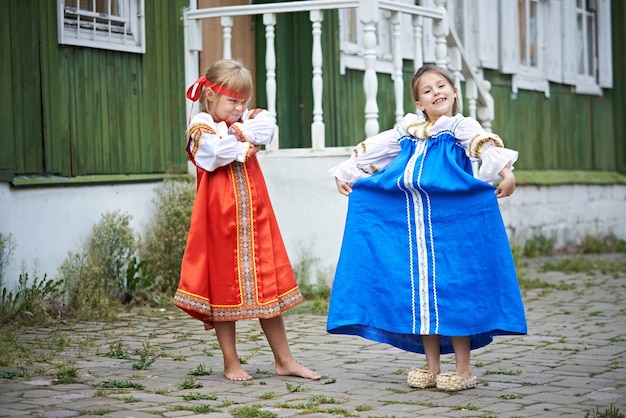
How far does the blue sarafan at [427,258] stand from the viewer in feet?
16.2

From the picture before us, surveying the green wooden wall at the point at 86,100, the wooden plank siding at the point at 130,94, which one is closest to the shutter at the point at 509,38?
the wooden plank siding at the point at 130,94

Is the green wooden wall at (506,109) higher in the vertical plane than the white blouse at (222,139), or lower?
higher

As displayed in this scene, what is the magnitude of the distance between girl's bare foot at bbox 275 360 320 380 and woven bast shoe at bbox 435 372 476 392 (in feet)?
2.01

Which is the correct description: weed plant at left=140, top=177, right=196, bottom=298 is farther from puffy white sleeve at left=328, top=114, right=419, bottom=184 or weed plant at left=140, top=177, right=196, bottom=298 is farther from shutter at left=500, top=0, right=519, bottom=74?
shutter at left=500, top=0, right=519, bottom=74

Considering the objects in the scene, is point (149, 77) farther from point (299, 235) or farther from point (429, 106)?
point (429, 106)

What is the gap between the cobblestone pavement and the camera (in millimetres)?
4508

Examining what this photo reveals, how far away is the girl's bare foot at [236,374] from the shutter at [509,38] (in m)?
8.57

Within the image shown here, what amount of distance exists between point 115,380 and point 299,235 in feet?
12.9

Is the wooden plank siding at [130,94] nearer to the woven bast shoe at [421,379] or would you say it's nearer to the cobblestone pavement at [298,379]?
the cobblestone pavement at [298,379]

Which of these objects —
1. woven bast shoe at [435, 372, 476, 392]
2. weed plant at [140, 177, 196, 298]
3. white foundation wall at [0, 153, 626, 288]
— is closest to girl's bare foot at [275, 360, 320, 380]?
woven bast shoe at [435, 372, 476, 392]

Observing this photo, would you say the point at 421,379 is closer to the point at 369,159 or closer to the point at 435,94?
the point at 369,159

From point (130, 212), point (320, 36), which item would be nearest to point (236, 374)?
→ point (130, 212)

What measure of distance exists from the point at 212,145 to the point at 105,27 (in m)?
3.48

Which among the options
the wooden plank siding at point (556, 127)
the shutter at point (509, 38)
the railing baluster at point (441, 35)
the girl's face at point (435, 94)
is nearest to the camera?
the girl's face at point (435, 94)
